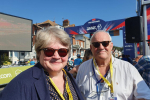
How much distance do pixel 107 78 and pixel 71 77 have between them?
618 millimetres

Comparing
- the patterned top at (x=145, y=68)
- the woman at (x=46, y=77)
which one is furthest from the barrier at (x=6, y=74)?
the patterned top at (x=145, y=68)

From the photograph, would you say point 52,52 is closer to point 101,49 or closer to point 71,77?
point 71,77

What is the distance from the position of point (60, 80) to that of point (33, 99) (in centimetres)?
46

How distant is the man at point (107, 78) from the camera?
1.59m

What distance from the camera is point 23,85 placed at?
3.14 feet

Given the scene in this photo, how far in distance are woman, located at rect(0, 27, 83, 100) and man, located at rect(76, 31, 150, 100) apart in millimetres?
385

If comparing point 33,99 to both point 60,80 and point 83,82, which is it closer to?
point 60,80

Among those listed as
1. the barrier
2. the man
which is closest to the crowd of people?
the man

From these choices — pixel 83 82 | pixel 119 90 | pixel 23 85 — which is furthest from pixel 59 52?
pixel 119 90

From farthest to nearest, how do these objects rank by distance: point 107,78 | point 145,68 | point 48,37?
point 145,68 < point 107,78 < point 48,37

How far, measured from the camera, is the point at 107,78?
173cm

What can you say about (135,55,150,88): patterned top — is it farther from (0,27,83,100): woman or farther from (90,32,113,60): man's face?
(0,27,83,100): woman

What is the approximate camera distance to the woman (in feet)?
3.09

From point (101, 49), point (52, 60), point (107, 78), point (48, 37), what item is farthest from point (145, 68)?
point (48, 37)
